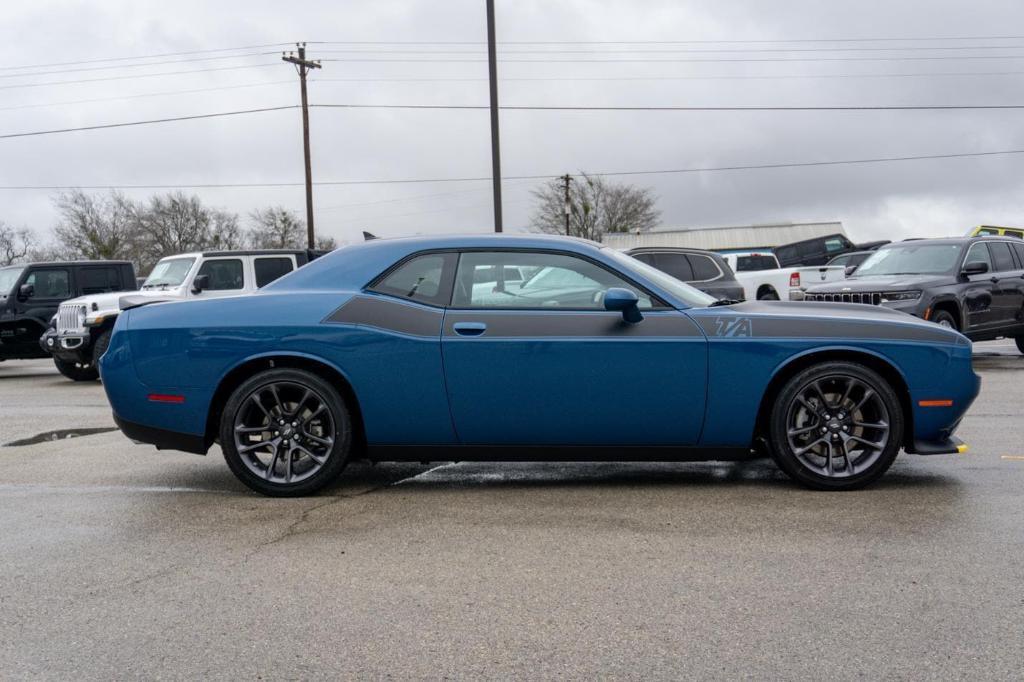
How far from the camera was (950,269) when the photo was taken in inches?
547

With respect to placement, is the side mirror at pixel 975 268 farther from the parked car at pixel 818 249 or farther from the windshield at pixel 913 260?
the parked car at pixel 818 249

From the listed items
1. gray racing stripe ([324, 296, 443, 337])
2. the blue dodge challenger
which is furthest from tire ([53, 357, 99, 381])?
gray racing stripe ([324, 296, 443, 337])

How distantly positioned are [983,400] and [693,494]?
564 cm

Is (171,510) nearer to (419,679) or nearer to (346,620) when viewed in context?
(346,620)

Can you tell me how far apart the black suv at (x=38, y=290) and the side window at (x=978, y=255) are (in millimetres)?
12970

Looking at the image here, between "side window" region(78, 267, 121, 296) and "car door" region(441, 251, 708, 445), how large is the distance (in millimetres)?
13184

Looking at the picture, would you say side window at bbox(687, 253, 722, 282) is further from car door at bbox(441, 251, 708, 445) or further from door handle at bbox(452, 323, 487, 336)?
door handle at bbox(452, 323, 487, 336)

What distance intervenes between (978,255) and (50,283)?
14379mm

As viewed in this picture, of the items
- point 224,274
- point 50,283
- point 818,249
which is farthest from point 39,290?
point 818,249

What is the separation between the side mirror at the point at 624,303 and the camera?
545 centimetres

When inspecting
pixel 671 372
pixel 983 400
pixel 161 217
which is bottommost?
pixel 983 400

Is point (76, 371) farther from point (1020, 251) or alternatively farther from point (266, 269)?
point (1020, 251)

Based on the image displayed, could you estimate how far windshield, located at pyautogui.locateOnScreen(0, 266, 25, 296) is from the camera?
16781mm

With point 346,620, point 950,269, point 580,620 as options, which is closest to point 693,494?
point 580,620
